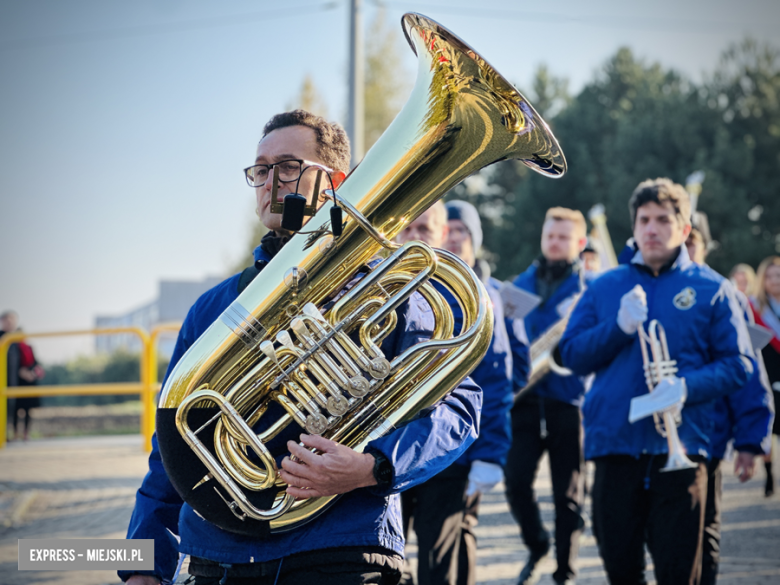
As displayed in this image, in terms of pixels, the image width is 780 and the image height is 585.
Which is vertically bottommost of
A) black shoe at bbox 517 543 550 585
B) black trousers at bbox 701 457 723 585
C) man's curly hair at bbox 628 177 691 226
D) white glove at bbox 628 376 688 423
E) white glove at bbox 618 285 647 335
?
black shoe at bbox 517 543 550 585

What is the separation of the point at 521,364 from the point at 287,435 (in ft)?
10.2

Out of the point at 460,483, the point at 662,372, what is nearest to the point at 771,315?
the point at 662,372

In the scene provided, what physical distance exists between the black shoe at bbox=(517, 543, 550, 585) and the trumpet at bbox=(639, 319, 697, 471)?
1755 millimetres

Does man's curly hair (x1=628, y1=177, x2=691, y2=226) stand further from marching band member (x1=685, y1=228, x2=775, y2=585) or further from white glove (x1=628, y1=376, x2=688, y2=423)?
marching band member (x1=685, y1=228, x2=775, y2=585)

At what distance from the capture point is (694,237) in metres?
5.32

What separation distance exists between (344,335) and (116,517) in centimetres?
557

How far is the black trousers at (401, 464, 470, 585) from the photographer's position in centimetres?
379

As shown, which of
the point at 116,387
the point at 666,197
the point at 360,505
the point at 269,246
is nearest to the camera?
the point at 360,505

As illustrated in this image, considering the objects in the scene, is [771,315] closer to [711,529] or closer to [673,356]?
[711,529]

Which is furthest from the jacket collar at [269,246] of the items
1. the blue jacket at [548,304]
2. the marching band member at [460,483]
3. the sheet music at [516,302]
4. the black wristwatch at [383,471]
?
the blue jacket at [548,304]

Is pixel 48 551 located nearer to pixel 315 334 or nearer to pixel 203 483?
pixel 203 483

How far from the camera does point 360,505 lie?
213 centimetres

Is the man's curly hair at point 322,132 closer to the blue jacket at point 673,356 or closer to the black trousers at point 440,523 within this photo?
the black trousers at point 440,523

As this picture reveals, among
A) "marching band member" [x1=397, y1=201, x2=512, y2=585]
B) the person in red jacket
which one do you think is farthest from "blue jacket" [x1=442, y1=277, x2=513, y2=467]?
the person in red jacket
